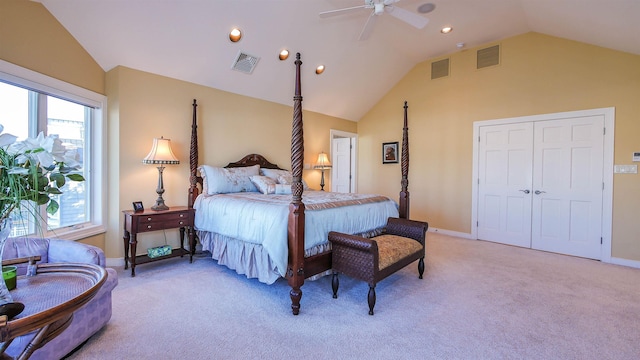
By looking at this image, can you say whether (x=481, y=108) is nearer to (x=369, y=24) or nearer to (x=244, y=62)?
(x=369, y=24)

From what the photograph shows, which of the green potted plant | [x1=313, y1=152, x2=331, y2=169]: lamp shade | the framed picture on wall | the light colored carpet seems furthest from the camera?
the framed picture on wall

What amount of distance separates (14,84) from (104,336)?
7.52 ft

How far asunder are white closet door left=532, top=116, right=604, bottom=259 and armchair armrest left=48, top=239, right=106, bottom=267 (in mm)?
5478

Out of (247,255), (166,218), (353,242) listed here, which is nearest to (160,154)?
(166,218)

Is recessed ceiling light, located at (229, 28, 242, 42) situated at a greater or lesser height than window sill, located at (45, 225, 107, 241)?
greater

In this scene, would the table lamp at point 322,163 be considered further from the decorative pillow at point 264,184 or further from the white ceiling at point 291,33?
the decorative pillow at point 264,184

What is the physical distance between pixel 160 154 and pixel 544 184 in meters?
5.44

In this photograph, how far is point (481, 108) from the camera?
4.81 m

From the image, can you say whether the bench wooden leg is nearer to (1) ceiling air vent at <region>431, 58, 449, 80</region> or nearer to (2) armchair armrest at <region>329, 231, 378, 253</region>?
(2) armchair armrest at <region>329, 231, 378, 253</region>

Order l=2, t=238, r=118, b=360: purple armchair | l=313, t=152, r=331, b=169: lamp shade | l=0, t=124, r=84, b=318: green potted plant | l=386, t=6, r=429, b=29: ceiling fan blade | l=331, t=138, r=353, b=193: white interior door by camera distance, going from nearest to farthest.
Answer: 1. l=0, t=124, r=84, b=318: green potted plant
2. l=2, t=238, r=118, b=360: purple armchair
3. l=386, t=6, r=429, b=29: ceiling fan blade
4. l=313, t=152, r=331, b=169: lamp shade
5. l=331, t=138, r=353, b=193: white interior door

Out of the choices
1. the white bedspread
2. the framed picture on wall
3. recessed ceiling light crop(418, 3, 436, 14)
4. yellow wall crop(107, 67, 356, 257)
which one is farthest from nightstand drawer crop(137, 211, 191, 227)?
the framed picture on wall

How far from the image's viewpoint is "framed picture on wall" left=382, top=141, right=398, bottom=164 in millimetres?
5922

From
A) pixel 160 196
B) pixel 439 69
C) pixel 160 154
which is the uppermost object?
pixel 439 69

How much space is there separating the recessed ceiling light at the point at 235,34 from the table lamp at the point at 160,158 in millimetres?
1531
